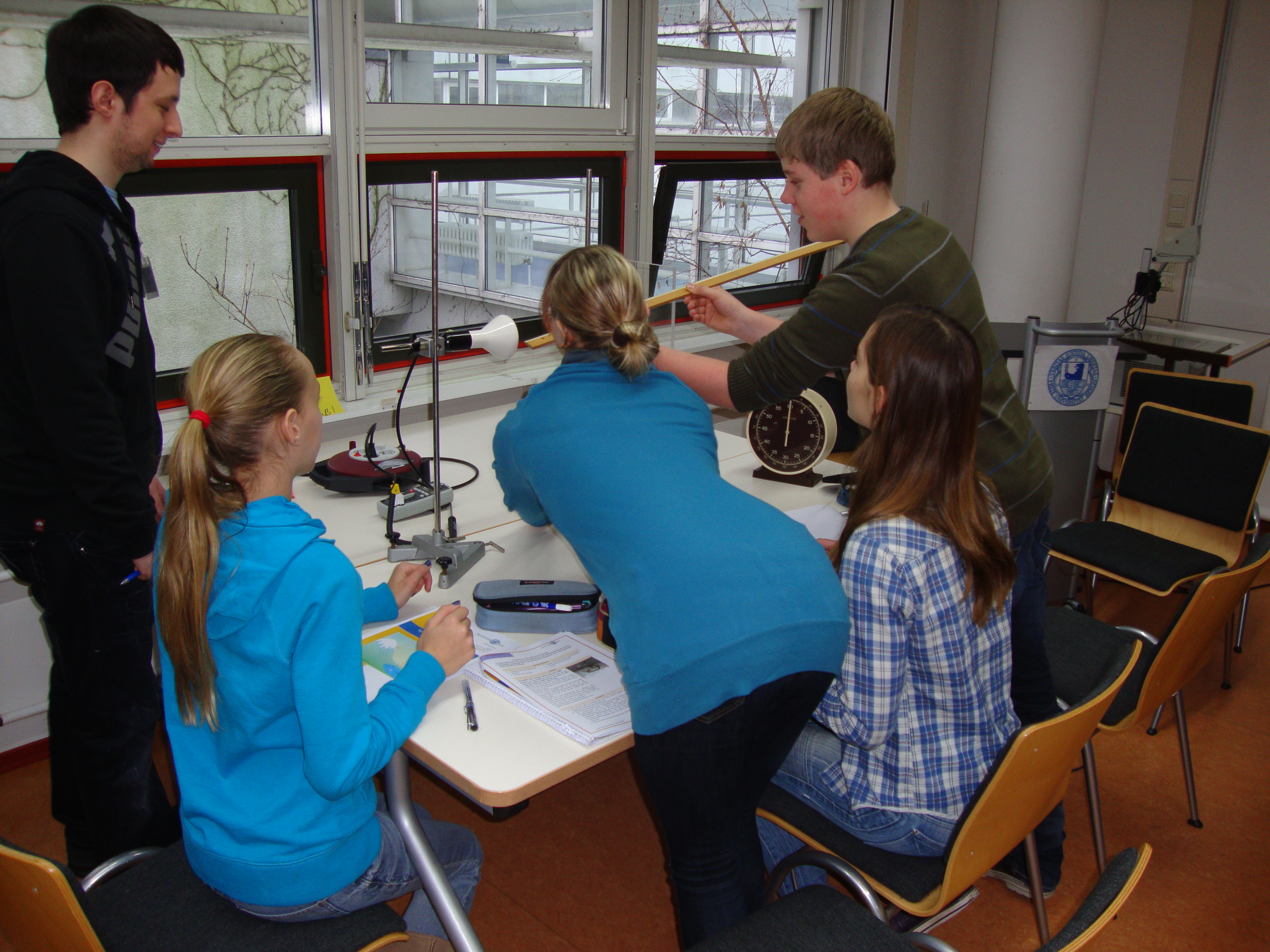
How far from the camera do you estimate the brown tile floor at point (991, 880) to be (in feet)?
6.40

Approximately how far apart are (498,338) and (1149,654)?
1.62 m

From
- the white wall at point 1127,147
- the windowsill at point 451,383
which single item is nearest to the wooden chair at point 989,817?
the windowsill at point 451,383

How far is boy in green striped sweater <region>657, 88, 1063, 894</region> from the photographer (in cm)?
169

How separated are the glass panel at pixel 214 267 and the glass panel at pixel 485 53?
48 centimetres

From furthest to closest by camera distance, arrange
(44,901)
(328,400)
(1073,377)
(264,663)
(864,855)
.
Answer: (1073,377) < (328,400) < (864,855) < (264,663) < (44,901)

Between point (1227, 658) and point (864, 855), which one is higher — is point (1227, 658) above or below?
below

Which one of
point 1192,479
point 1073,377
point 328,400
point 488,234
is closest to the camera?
point 328,400

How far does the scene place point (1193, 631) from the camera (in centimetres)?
186

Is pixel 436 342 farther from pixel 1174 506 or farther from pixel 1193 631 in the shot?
pixel 1174 506

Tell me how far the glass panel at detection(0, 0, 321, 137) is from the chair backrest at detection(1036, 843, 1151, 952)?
8.15ft

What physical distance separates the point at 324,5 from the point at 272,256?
0.68 m

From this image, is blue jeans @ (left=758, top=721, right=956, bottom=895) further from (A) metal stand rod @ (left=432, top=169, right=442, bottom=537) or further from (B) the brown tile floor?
(A) metal stand rod @ (left=432, top=169, right=442, bottom=537)

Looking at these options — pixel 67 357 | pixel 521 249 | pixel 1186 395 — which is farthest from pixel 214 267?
pixel 1186 395

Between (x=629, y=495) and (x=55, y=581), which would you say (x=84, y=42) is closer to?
(x=55, y=581)
